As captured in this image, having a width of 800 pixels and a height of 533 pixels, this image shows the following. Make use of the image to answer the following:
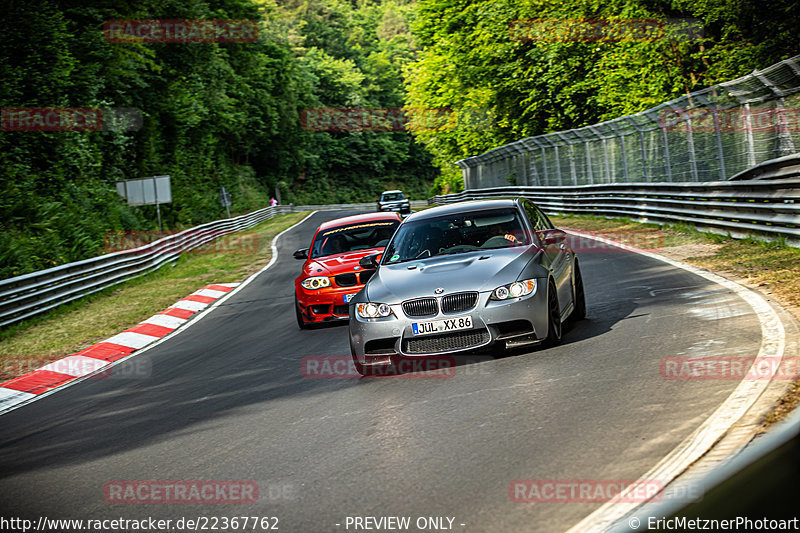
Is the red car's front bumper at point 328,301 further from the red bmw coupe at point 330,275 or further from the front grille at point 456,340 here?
the front grille at point 456,340

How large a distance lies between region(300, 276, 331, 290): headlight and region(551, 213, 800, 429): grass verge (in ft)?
17.5

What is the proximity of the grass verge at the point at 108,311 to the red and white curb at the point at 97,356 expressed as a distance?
283 millimetres

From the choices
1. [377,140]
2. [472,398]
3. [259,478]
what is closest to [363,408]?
[472,398]

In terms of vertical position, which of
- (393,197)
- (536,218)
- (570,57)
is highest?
(570,57)

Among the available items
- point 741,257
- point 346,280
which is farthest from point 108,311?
point 741,257

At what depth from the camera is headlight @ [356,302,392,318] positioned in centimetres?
757

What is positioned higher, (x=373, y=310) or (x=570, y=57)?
(x=570, y=57)

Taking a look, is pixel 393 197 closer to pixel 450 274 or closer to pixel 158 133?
pixel 158 133

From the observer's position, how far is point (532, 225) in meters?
9.01

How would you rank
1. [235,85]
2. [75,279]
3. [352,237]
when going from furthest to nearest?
1. [235,85]
2. [75,279]
3. [352,237]

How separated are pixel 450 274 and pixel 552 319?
1.01 m

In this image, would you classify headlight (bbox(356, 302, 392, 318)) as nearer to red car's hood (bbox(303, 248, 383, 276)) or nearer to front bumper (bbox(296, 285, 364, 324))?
front bumper (bbox(296, 285, 364, 324))

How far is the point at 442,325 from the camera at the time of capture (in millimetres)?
7328

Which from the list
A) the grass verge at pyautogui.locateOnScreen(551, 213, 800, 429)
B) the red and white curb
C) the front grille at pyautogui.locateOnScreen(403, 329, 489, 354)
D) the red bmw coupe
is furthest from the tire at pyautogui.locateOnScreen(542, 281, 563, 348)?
the red and white curb
